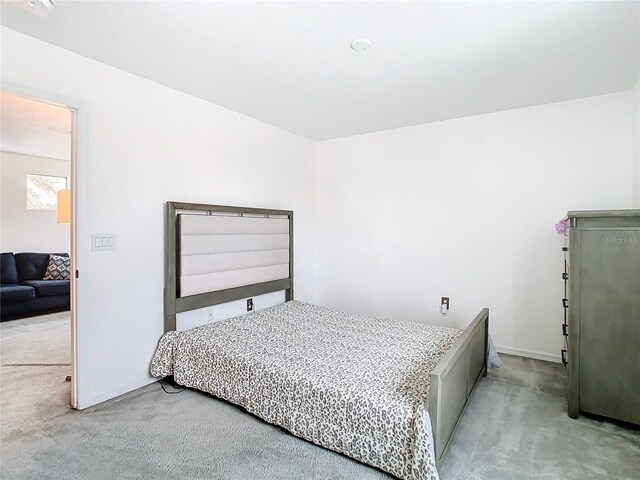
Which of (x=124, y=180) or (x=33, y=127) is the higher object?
(x=33, y=127)

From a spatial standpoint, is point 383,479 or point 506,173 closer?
point 383,479

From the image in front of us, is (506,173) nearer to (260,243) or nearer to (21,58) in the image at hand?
(260,243)

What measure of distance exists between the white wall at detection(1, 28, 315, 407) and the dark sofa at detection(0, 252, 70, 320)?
340cm

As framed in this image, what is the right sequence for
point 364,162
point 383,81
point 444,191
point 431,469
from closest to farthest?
point 431,469
point 383,81
point 444,191
point 364,162

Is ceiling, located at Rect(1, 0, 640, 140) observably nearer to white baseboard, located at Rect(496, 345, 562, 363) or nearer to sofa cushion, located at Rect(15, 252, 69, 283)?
white baseboard, located at Rect(496, 345, 562, 363)

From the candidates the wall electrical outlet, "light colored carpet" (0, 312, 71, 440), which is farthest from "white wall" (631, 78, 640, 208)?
"light colored carpet" (0, 312, 71, 440)

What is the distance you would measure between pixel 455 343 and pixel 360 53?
1.98 m

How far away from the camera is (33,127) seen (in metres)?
4.36

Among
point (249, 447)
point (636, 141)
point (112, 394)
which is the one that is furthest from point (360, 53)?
point (112, 394)

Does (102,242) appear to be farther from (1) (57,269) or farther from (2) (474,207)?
(1) (57,269)

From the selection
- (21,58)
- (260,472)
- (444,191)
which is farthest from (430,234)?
(21,58)

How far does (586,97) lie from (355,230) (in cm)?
265

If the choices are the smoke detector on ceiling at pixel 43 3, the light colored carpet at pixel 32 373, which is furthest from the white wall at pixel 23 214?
the smoke detector on ceiling at pixel 43 3

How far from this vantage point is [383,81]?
282 centimetres
